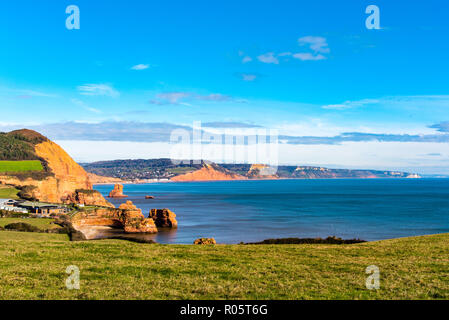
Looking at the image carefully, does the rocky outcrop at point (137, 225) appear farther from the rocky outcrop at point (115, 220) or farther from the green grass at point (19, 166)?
the green grass at point (19, 166)

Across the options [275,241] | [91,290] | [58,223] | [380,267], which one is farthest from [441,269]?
[58,223]

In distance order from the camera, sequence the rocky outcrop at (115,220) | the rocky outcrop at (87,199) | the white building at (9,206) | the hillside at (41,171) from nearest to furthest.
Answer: the rocky outcrop at (115,220) < the white building at (9,206) < the hillside at (41,171) < the rocky outcrop at (87,199)

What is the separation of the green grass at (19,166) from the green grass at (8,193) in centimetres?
1863

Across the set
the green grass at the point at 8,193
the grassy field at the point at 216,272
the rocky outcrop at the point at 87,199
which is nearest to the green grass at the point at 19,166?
the rocky outcrop at the point at 87,199

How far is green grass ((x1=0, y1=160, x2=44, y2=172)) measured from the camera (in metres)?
116

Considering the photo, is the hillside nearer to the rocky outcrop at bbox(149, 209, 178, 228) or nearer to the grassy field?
the rocky outcrop at bbox(149, 209, 178, 228)

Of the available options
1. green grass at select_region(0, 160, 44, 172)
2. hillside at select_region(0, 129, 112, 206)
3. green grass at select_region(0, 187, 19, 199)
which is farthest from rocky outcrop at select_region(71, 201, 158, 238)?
green grass at select_region(0, 160, 44, 172)

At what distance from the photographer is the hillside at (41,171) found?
105000mm

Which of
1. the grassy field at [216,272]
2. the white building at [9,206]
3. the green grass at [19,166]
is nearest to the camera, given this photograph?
the grassy field at [216,272]

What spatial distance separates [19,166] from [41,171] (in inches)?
295

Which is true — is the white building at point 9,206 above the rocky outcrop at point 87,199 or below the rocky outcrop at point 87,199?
above

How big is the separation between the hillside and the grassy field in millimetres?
82039

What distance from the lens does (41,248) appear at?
18.1m

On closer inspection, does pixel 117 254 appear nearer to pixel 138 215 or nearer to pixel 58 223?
pixel 58 223
